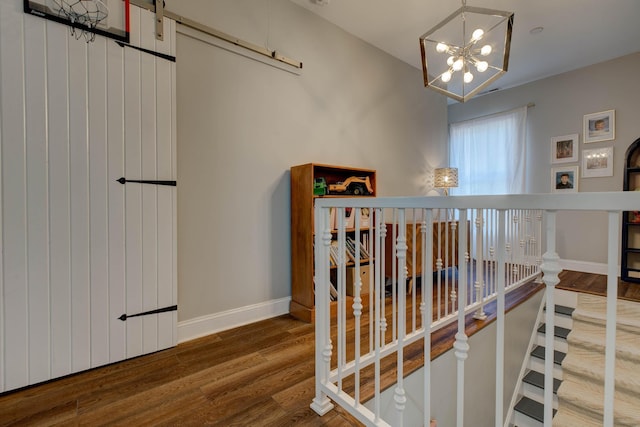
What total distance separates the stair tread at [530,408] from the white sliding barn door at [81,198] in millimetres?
3162

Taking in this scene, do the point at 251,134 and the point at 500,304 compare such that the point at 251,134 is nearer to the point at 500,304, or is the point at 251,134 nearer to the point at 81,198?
the point at 81,198

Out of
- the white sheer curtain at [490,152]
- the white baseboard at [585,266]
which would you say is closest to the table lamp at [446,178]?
the white sheer curtain at [490,152]

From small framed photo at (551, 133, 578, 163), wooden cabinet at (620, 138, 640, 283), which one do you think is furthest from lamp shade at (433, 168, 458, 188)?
wooden cabinet at (620, 138, 640, 283)

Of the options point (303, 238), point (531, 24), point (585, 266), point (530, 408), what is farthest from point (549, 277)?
point (585, 266)

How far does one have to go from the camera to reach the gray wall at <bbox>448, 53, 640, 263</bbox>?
3629 millimetres

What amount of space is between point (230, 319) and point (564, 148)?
488 cm

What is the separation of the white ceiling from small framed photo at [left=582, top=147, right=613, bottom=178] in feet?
3.90

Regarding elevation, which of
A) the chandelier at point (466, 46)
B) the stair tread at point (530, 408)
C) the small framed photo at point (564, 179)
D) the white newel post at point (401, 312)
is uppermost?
the chandelier at point (466, 46)

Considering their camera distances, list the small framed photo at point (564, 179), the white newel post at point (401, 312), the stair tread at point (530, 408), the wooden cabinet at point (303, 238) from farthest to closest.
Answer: the small framed photo at point (564, 179) → the stair tread at point (530, 408) → the wooden cabinet at point (303, 238) → the white newel post at point (401, 312)

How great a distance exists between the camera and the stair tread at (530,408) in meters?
2.62

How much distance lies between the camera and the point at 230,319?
2.33 metres

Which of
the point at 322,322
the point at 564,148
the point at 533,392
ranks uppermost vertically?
the point at 564,148

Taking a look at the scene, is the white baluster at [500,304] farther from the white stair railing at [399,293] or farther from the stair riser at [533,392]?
the stair riser at [533,392]

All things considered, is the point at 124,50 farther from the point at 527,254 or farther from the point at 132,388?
the point at 527,254
